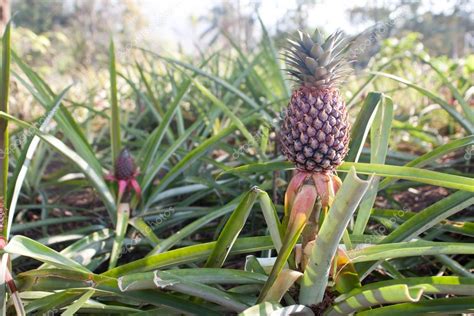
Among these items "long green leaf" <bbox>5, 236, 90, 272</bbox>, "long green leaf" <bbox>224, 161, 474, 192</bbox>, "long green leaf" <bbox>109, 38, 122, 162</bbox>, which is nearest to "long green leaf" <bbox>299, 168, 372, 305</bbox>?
"long green leaf" <bbox>224, 161, 474, 192</bbox>

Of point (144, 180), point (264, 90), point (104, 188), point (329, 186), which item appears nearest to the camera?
point (329, 186)

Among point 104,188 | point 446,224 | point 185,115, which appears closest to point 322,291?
point 446,224

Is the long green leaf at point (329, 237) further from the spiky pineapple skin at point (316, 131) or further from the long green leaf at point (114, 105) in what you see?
the long green leaf at point (114, 105)

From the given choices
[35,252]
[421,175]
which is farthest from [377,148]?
[35,252]

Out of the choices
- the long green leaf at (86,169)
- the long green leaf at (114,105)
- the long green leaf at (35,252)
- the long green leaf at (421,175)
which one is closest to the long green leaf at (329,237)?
the long green leaf at (421,175)

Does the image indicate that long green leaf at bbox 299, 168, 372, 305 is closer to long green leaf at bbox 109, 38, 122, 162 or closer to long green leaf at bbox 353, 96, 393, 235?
long green leaf at bbox 353, 96, 393, 235

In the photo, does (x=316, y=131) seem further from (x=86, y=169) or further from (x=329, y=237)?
(x=86, y=169)

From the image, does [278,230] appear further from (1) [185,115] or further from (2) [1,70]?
(1) [185,115]
